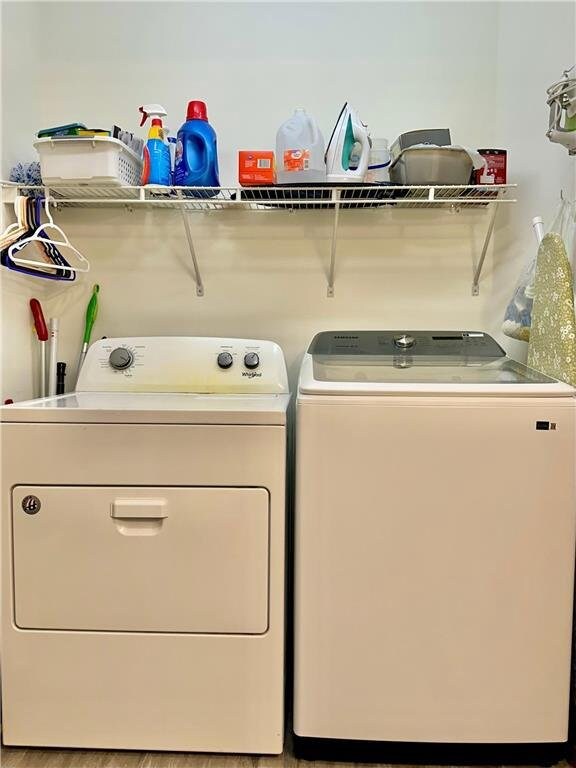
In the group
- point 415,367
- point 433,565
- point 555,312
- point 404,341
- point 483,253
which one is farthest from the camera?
point 483,253

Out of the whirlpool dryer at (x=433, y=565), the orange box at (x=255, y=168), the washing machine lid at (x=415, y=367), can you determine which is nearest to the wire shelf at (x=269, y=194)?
the orange box at (x=255, y=168)

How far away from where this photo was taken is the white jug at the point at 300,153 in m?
1.68

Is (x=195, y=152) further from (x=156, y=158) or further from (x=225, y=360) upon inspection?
(x=225, y=360)

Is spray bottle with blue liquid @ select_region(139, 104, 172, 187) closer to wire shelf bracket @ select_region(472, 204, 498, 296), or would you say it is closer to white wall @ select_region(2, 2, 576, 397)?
white wall @ select_region(2, 2, 576, 397)

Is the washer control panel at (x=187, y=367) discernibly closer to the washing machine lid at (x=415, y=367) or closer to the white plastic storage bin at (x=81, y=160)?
the washing machine lid at (x=415, y=367)

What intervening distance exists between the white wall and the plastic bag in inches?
8.8

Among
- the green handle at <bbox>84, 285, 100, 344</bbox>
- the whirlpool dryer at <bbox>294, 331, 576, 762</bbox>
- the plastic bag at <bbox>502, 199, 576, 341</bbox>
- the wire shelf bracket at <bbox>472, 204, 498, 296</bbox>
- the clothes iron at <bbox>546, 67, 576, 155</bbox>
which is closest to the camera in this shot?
the whirlpool dryer at <bbox>294, 331, 576, 762</bbox>

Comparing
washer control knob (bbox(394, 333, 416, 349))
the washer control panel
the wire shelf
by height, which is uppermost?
the wire shelf

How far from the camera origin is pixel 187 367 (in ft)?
5.89

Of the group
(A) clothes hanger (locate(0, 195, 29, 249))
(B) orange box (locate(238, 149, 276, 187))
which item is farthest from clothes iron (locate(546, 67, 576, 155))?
(A) clothes hanger (locate(0, 195, 29, 249))

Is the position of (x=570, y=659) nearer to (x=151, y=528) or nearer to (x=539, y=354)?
(x=539, y=354)

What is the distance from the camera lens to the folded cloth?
1433 millimetres

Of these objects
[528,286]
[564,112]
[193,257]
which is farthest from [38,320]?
Result: [564,112]

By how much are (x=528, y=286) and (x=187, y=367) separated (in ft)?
3.44
